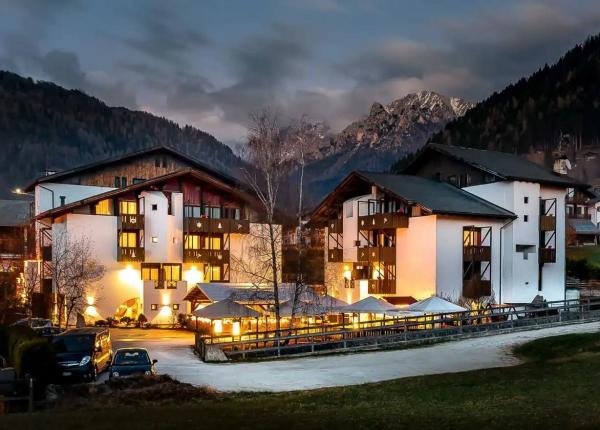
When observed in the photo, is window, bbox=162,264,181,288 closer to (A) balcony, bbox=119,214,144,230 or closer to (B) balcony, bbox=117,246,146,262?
(B) balcony, bbox=117,246,146,262

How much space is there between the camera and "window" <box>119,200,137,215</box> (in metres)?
55.0

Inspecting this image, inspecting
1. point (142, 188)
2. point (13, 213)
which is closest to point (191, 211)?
point (142, 188)

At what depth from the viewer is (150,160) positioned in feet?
219

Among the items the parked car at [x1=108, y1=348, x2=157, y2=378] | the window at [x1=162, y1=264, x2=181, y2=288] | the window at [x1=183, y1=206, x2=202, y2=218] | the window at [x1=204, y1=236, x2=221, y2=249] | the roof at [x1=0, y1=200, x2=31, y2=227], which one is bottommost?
the parked car at [x1=108, y1=348, x2=157, y2=378]

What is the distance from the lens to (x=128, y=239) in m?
55.2

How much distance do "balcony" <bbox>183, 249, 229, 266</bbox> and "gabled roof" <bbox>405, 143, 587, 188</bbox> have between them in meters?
19.6

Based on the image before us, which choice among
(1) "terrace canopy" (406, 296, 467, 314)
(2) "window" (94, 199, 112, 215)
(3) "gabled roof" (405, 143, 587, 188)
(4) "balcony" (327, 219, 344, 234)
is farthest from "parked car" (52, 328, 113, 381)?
(3) "gabled roof" (405, 143, 587, 188)

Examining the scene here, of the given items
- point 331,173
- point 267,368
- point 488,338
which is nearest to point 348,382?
point 267,368

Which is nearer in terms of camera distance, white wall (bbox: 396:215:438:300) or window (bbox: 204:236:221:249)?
white wall (bbox: 396:215:438:300)

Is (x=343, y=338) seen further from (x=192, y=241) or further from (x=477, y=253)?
(x=192, y=241)

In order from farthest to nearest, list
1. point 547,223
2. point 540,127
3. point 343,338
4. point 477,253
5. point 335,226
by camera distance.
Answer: point 540,127, point 335,226, point 547,223, point 477,253, point 343,338

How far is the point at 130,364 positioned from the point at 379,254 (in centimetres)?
3058

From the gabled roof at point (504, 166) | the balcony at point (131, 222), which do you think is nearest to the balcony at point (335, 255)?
the gabled roof at point (504, 166)

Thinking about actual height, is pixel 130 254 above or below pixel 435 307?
above
